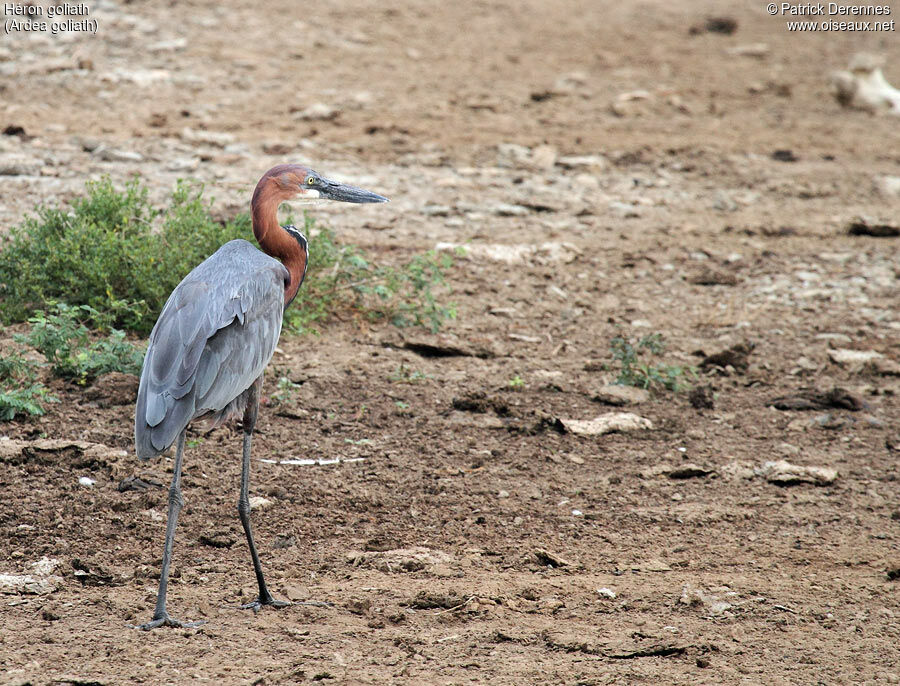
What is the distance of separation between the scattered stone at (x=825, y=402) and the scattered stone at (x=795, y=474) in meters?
0.71

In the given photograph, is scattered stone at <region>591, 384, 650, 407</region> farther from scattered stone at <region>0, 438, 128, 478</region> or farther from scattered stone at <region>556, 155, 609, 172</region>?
scattered stone at <region>556, 155, 609, 172</region>

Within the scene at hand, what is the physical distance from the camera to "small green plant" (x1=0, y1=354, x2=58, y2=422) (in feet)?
15.0

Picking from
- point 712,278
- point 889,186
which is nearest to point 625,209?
point 712,278

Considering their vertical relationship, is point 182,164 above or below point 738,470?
above

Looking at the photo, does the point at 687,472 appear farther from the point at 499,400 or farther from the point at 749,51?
the point at 749,51

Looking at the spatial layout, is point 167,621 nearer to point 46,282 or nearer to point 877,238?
point 46,282

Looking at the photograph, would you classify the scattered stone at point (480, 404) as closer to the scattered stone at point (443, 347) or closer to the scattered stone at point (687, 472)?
the scattered stone at point (443, 347)

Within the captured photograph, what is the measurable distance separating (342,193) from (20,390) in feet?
6.01

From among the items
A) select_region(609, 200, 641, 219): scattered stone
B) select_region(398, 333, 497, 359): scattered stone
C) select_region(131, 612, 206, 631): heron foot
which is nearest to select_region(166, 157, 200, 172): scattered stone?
select_region(398, 333, 497, 359): scattered stone

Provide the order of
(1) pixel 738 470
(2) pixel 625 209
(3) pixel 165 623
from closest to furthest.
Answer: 1. (3) pixel 165 623
2. (1) pixel 738 470
3. (2) pixel 625 209

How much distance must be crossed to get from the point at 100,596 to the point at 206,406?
0.75 metres

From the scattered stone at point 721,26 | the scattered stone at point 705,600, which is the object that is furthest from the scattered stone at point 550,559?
the scattered stone at point 721,26

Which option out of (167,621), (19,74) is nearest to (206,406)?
(167,621)

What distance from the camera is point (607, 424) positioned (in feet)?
17.2
